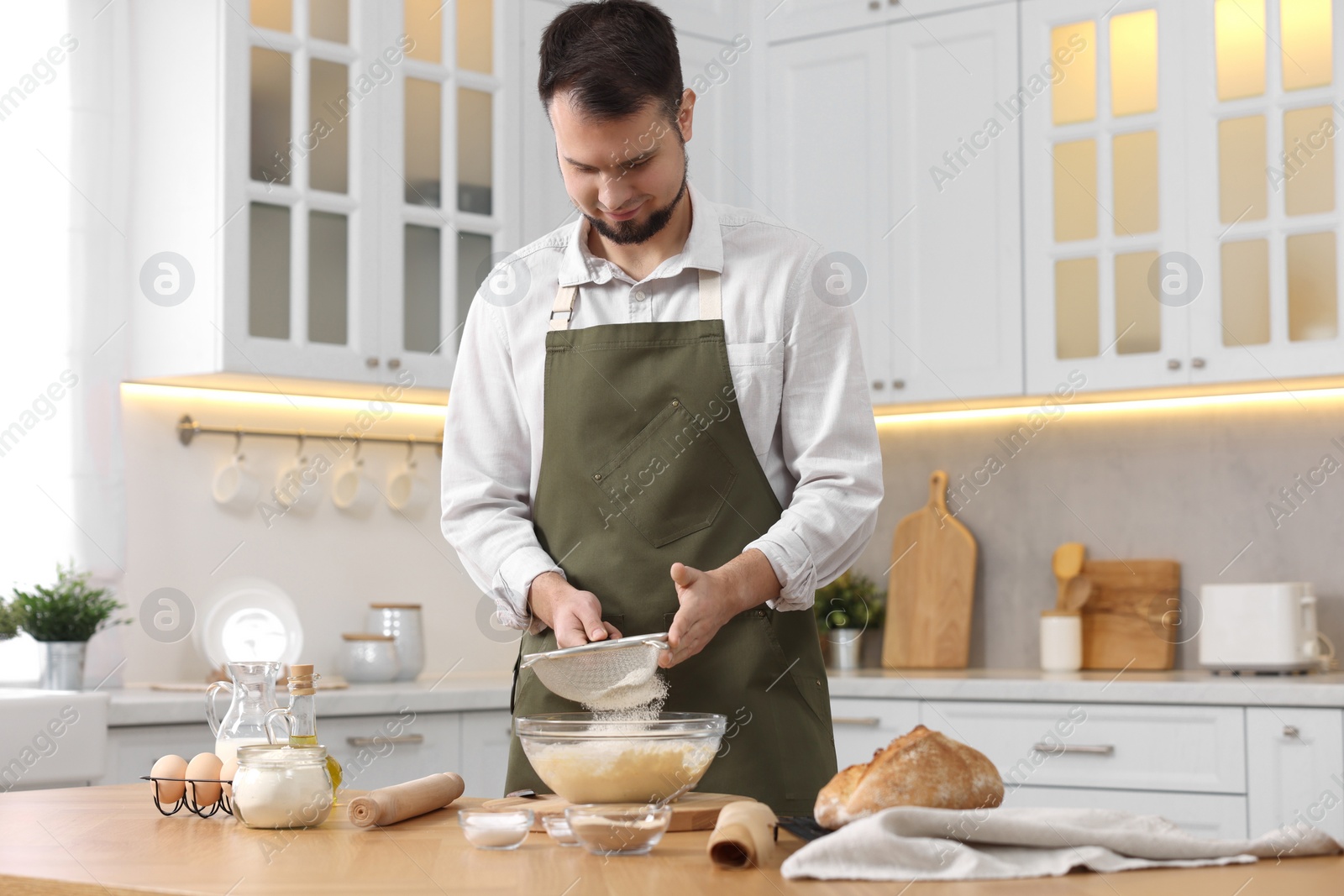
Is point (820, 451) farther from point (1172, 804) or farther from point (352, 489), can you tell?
point (352, 489)

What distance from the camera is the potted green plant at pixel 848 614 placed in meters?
3.88

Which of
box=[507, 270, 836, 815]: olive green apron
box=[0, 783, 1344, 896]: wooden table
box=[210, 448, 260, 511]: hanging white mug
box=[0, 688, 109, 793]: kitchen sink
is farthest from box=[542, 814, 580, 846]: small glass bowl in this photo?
box=[210, 448, 260, 511]: hanging white mug

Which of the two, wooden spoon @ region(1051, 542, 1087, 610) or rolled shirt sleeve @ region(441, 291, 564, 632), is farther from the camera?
wooden spoon @ region(1051, 542, 1087, 610)

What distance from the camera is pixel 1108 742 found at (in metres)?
3.10

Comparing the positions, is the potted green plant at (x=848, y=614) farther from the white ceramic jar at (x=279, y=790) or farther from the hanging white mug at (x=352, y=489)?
the white ceramic jar at (x=279, y=790)

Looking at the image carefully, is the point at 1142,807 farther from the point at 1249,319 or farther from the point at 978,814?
the point at 978,814

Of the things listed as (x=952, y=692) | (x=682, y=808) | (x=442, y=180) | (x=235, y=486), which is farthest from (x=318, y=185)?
(x=682, y=808)

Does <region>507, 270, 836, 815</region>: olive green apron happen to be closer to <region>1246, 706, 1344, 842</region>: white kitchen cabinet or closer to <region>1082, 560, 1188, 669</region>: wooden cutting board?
<region>1246, 706, 1344, 842</region>: white kitchen cabinet

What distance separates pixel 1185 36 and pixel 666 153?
2.19m

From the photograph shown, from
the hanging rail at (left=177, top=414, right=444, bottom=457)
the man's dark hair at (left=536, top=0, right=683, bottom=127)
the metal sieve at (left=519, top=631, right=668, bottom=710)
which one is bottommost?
the metal sieve at (left=519, top=631, right=668, bottom=710)

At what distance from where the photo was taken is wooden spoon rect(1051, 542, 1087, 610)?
370 centimetres

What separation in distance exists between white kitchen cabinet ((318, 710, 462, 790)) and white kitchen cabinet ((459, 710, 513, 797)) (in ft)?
0.07

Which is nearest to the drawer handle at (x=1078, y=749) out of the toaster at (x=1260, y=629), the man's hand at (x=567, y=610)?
the toaster at (x=1260, y=629)

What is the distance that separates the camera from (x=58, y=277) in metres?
3.22
